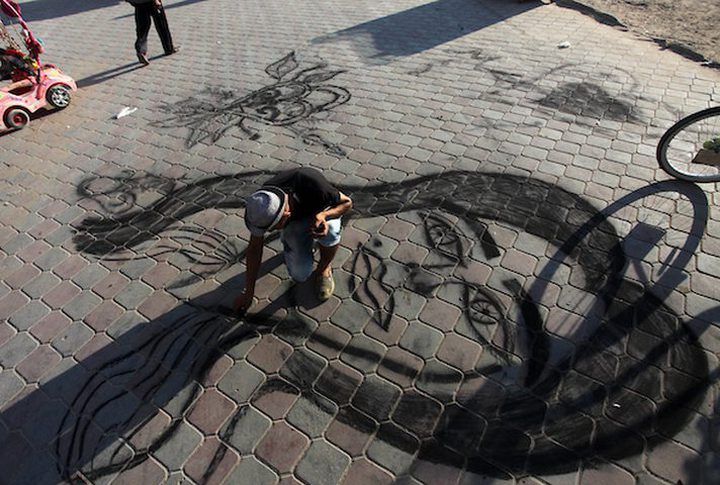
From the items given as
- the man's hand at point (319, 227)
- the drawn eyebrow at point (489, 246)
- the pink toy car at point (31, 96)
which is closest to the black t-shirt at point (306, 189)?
the man's hand at point (319, 227)

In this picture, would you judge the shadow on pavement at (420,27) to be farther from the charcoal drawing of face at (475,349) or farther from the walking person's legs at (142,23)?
the charcoal drawing of face at (475,349)

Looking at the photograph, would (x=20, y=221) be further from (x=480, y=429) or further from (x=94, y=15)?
(x=94, y=15)

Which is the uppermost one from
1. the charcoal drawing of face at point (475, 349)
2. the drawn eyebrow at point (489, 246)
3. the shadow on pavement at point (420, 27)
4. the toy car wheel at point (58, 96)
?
the shadow on pavement at point (420, 27)

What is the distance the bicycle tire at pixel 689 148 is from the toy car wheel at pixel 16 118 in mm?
8748

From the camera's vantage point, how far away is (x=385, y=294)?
3617mm

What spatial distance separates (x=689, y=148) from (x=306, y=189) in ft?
15.1

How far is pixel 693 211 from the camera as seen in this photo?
4.12 metres

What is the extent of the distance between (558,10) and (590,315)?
28.3 ft

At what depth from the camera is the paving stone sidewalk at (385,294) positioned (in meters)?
2.74

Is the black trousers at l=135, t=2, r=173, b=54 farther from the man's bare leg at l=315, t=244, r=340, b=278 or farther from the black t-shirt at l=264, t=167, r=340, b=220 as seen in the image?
the man's bare leg at l=315, t=244, r=340, b=278

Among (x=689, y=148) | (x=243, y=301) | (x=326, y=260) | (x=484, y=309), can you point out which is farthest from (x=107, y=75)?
(x=689, y=148)

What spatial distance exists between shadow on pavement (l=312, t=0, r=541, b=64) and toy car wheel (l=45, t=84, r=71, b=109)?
187 inches

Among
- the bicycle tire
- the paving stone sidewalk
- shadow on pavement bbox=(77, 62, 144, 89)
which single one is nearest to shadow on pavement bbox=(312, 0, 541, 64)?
the paving stone sidewalk

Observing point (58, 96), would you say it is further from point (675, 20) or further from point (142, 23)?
point (675, 20)
